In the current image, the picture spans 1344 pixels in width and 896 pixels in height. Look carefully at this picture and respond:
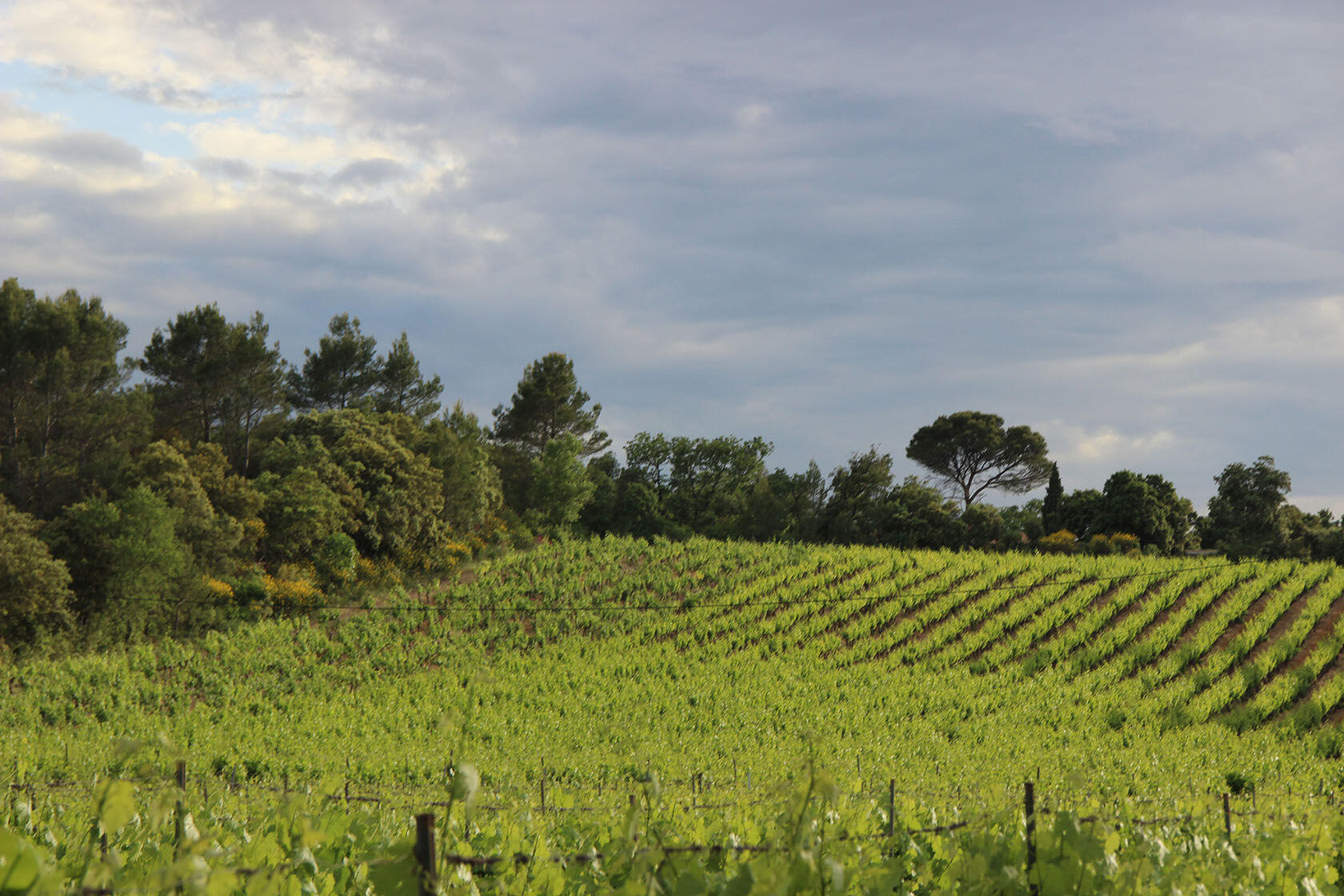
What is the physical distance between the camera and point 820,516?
44500 millimetres

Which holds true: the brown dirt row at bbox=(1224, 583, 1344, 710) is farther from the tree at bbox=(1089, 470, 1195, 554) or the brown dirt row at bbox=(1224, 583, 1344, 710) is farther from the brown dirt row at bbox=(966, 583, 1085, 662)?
the tree at bbox=(1089, 470, 1195, 554)

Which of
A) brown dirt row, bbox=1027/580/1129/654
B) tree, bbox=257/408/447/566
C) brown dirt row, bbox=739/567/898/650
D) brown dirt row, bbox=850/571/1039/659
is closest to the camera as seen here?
brown dirt row, bbox=1027/580/1129/654

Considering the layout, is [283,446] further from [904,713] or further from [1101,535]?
[1101,535]

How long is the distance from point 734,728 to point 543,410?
30.2 m

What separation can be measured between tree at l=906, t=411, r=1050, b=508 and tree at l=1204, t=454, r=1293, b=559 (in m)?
8.57

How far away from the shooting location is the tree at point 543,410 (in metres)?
47.6

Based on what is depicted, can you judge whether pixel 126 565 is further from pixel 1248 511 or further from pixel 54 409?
pixel 1248 511

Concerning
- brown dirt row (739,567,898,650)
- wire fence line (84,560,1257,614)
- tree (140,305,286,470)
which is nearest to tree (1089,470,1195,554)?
wire fence line (84,560,1257,614)

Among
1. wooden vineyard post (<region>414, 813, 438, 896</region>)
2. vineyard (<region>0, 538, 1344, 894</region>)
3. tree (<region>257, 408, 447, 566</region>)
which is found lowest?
vineyard (<region>0, 538, 1344, 894</region>)

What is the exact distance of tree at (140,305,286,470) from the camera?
34.2m

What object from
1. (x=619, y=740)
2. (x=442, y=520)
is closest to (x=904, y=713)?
(x=619, y=740)

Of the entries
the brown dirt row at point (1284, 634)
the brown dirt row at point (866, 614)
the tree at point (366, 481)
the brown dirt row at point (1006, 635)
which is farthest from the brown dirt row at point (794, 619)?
the tree at point (366, 481)

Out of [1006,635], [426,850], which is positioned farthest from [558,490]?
[426,850]

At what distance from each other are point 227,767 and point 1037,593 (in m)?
22.0
